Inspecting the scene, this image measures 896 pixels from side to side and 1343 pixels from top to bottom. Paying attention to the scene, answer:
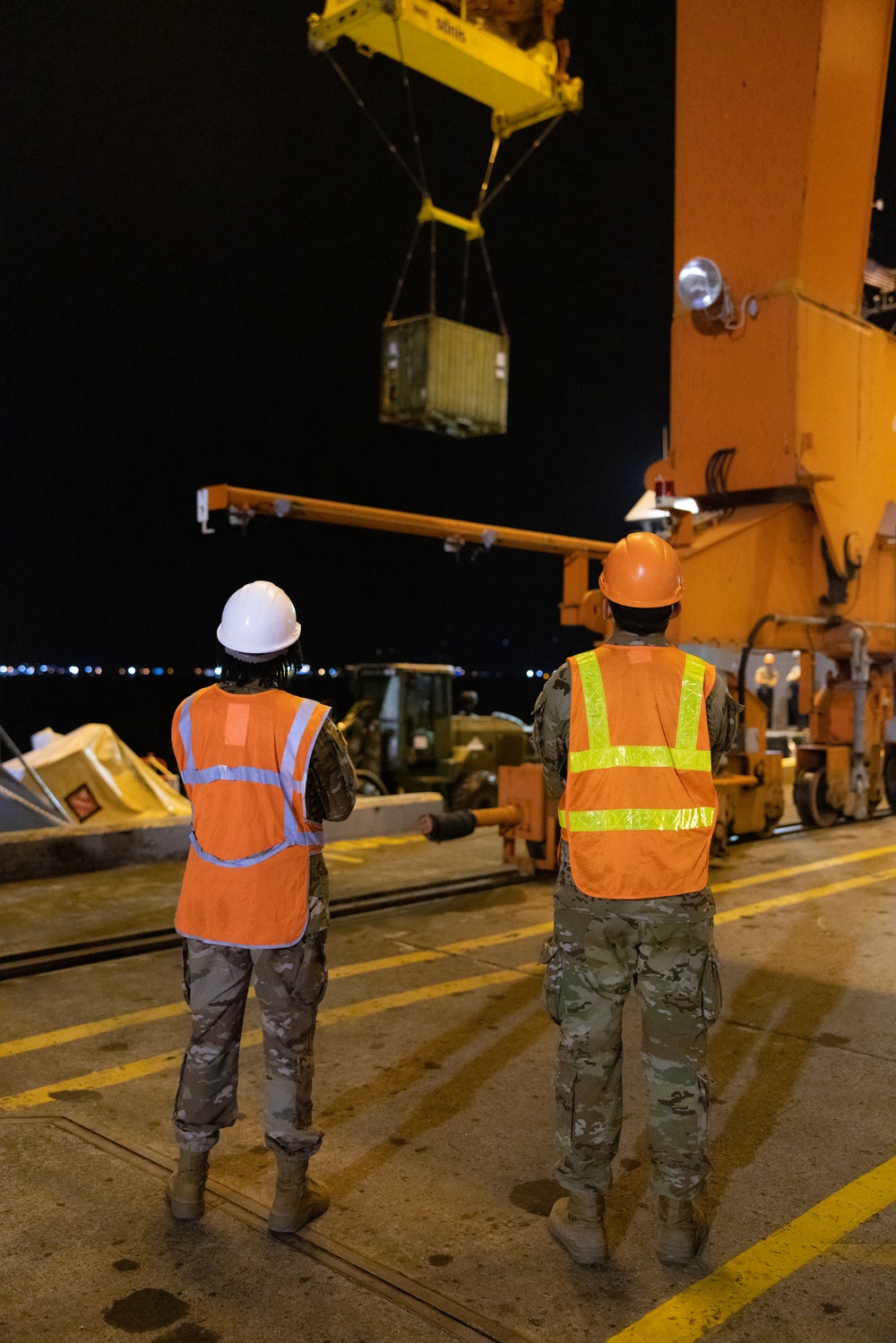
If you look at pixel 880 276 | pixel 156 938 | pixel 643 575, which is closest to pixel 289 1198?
pixel 643 575

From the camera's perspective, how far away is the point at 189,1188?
130 inches

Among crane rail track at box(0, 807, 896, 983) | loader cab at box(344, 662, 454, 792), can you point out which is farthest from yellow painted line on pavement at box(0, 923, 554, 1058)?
loader cab at box(344, 662, 454, 792)

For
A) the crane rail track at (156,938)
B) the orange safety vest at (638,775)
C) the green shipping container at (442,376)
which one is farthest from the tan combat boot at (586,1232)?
the green shipping container at (442,376)

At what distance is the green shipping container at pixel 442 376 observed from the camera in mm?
14117

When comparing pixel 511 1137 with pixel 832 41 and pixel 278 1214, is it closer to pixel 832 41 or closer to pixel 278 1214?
pixel 278 1214

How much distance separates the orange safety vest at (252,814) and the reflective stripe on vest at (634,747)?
2.56 ft

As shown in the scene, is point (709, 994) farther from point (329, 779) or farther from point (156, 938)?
point (156, 938)

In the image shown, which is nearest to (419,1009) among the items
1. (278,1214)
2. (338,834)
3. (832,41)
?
(278,1214)

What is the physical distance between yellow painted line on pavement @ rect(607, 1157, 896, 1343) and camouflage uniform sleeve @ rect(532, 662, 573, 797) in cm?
139

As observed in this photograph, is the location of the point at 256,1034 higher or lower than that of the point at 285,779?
lower

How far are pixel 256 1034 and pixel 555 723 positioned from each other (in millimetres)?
2600

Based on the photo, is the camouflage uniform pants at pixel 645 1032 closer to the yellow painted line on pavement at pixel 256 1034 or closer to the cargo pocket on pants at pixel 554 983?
the cargo pocket on pants at pixel 554 983

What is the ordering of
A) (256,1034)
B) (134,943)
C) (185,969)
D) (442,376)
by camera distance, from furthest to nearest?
(442,376) → (134,943) → (256,1034) → (185,969)

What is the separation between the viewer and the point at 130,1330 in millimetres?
2768
